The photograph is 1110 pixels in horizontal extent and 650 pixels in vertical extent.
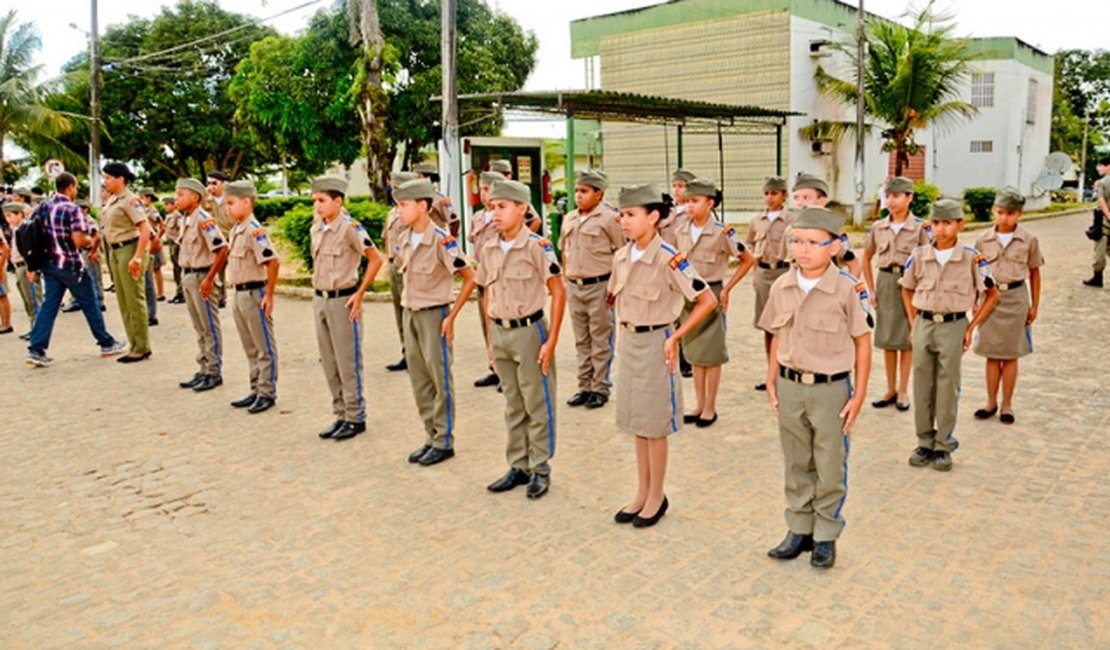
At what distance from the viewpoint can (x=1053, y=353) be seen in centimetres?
858

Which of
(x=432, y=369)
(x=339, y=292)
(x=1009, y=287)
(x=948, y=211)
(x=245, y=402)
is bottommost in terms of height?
(x=245, y=402)

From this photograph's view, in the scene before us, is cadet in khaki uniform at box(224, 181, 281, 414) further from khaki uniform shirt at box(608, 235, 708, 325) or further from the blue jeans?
khaki uniform shirt at box(608, 235, 708, 325)

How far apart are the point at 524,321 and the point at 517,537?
124 centimetres

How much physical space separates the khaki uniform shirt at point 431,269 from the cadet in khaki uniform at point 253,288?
69.0 inches

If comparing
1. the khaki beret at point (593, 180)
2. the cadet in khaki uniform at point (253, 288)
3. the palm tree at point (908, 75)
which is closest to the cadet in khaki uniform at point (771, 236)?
the khaki beret at point (593, 180)

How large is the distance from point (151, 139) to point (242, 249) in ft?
98.2

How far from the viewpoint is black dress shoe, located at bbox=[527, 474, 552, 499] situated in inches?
200

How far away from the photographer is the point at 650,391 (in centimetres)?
451

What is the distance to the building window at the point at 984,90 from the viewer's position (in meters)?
31.0

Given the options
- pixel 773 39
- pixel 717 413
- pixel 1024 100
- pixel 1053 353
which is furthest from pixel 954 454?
pixel 1024 100

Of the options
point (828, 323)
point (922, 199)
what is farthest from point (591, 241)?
point (922, 199)

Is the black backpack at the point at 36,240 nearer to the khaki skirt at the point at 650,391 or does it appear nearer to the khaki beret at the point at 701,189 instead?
the khaki beret at the point at 701,189

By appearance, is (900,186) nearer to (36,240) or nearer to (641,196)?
(641,196)

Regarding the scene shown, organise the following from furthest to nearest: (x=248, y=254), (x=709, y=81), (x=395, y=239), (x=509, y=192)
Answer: (x=709, y=81) → (x=395, y=239) → (x=248, y=254) → (x=509, y=192)
